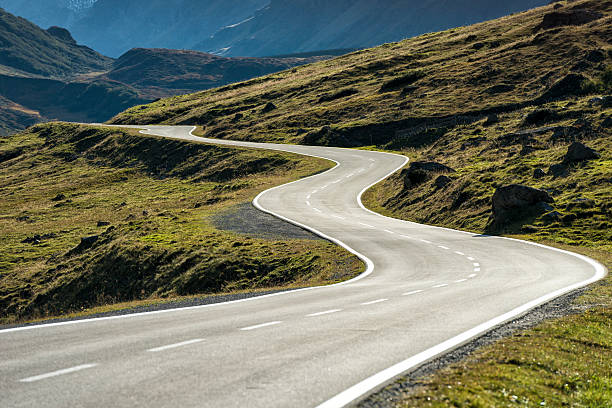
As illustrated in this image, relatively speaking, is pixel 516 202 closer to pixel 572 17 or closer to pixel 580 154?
pixel 580 154

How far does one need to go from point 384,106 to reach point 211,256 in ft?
186

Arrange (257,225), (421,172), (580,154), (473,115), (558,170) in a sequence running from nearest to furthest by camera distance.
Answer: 1. (257,225)
2. (558,170)
3. (580,154)
4. (421,172)
5. (473,115)

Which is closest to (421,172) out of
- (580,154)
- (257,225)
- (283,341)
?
(580,154)

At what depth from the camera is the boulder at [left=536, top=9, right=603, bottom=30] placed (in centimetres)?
8462

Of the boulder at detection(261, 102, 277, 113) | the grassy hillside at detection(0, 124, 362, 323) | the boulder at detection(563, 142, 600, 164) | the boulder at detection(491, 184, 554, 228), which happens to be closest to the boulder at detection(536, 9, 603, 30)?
the boulder at detection(261, 102, 277, 113)

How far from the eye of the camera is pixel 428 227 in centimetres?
2839

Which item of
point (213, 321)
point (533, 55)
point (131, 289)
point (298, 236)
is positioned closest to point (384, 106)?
point (533, 55)

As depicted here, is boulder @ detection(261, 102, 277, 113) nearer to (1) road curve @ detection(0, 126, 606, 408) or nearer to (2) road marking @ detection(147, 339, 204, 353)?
(1) road curve @ detection(0, 126, 606, 408)

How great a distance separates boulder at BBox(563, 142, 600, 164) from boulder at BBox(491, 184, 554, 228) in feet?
17.6

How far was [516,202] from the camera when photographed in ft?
84.3

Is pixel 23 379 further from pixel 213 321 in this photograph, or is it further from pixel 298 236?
pixel 298 236

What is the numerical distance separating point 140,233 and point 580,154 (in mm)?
25759

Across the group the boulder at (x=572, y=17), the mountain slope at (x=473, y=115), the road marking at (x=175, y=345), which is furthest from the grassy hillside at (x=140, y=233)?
the boulder at (x=572, y=17)

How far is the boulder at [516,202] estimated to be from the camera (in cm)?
2550
